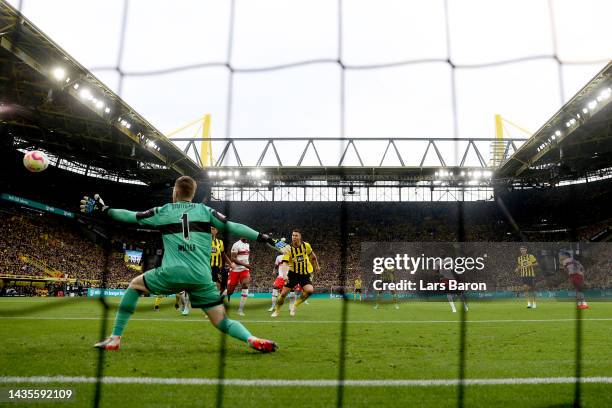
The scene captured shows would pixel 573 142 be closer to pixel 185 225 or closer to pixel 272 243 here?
pixel 272 243

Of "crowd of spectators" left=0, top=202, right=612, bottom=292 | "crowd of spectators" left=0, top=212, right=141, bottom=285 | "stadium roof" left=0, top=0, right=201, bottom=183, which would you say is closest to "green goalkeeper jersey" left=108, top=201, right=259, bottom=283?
"stadium roof" left=0, top=0, right=201, bottom=183

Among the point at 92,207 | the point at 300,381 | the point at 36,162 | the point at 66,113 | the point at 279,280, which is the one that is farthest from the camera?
the point at 66,113

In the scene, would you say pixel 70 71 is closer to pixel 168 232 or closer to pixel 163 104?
pixel 163 104

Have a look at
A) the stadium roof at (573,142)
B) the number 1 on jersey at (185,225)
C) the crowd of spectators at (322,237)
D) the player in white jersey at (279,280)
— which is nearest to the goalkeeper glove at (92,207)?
the number 1 on jersey at (185,225)

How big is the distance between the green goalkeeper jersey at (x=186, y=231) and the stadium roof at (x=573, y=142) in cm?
1540

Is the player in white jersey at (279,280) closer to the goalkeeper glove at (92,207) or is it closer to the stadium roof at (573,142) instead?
the goalkeeper glove at (92,207)

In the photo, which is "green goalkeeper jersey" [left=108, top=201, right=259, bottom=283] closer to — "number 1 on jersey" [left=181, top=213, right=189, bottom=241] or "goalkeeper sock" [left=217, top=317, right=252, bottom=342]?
"number 1 on jersey" [left=181, top=213, right=189, bottom=241]

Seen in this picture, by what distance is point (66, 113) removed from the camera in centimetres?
2080

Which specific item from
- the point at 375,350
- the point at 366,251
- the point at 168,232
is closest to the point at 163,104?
the point at 168,232

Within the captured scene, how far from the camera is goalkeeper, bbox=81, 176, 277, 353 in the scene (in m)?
4.46

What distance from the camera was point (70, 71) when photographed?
17.1 metres

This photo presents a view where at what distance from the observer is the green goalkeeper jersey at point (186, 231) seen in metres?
4.46

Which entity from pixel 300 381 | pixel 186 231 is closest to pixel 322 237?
pixel 186 231

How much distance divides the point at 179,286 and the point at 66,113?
19531 millimetres
